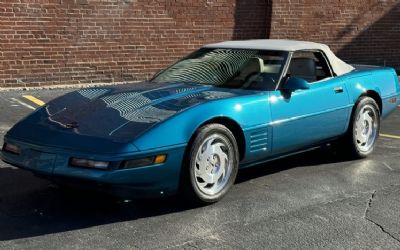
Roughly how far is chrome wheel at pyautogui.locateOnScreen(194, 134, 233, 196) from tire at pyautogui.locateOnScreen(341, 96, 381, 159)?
79.0 inches

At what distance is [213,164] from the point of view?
4.79m

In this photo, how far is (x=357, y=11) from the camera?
1433 cm

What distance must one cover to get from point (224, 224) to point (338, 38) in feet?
34.7

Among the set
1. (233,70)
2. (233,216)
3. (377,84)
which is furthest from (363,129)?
(233,216)

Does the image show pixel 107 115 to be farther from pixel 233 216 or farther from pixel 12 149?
pixel 233 216

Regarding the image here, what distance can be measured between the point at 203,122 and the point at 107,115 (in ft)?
2.51

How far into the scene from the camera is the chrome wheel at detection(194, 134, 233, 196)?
4.68 meters

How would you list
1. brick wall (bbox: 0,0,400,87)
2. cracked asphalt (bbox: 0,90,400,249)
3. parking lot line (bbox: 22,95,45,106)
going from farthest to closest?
brick wall (bbox: 0,0,400,87), parking lot line (bbox: 22,95,45,106), cracked asphalt (bbox: 0,90,400,249)

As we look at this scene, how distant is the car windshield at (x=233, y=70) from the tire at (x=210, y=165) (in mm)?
824

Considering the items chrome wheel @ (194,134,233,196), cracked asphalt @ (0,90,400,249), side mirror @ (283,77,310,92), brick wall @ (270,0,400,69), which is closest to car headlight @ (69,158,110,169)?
cracked asphalt @ (0,90,400,249)

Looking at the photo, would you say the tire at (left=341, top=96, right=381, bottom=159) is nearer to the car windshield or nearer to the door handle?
the door handle

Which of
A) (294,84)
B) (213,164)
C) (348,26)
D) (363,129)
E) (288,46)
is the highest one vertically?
(288,46)

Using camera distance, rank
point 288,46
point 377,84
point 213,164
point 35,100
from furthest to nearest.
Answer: point 35,100
point 377,84
point 288,46
point 213,164

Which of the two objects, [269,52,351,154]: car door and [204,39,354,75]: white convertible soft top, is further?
[204,39,354,75]: white convertible soft top
